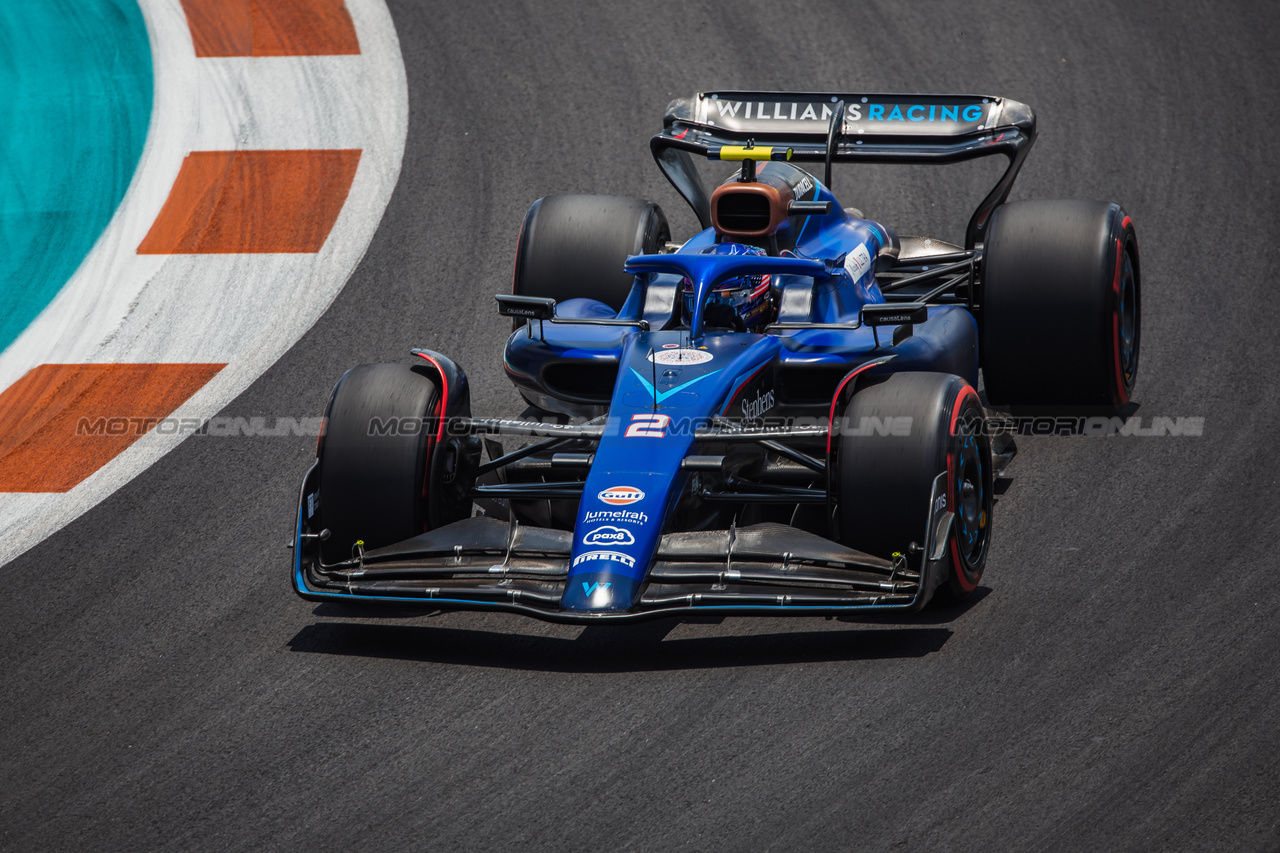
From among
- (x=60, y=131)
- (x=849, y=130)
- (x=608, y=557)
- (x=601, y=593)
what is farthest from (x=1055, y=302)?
(x=60, y=131)

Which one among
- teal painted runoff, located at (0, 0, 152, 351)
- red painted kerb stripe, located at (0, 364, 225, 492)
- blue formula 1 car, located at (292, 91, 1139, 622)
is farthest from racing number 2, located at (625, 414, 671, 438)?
teal painted runoff, located at (0, 0, 152, 351)

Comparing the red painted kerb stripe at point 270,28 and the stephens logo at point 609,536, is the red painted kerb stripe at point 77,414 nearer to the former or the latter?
the stephens logo at point 609,536

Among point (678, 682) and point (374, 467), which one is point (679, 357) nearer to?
point (374, 467)

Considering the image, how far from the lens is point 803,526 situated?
7.02 meters

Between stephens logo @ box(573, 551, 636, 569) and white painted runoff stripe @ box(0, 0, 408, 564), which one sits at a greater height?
white painted runoff stripe @ box(0, 0, 408, 564)

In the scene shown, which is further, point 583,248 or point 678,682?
point 583,248

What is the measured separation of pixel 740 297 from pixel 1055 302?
1.89 metres

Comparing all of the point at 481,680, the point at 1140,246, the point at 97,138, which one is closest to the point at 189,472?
the point at 481,680

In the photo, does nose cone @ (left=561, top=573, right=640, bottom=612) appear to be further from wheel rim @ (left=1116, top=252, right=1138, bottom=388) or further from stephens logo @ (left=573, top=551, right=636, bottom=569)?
wheel rim @ (left=1116, top=252, right=1138, bottom=388)

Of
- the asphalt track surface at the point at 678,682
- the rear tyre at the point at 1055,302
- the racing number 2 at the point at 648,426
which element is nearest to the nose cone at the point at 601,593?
the asphalt track surface at the point at 678,682

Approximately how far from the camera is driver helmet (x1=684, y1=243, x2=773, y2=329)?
750 centimetres

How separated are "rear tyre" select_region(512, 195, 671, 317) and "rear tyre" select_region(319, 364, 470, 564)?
8.06 feet

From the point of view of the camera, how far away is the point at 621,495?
247 inches

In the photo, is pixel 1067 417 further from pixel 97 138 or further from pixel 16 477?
pixel 97 138
